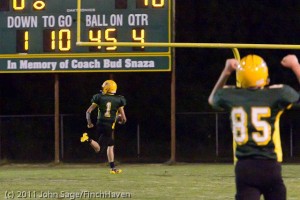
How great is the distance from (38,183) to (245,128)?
7.94 m

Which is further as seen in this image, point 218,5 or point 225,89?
point 218,5

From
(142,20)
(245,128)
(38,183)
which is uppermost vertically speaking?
(142,20)

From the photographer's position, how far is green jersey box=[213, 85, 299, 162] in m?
6.57

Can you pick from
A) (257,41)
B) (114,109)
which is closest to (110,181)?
(114,109)

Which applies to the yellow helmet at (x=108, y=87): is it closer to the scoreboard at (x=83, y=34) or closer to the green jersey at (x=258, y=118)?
the scoreboard at (x=83, y=34)

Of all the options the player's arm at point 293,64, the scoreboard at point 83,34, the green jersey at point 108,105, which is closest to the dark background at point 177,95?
the scoreboard at point 83,34

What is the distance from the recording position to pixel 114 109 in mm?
17297

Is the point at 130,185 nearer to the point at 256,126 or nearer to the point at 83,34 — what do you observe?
the point at 83,34

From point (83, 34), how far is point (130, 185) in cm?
652

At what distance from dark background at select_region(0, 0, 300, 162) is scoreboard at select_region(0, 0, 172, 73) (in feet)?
17.7

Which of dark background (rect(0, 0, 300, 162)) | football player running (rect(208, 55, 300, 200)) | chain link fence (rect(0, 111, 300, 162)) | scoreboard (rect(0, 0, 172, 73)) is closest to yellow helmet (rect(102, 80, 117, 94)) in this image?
scoreboard (rect(0, 0, 172, 73))

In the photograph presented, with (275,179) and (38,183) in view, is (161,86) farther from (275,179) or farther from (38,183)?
(275,179)

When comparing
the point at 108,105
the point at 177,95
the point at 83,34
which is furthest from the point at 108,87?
the point at 177,95

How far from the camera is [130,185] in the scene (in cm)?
1363
